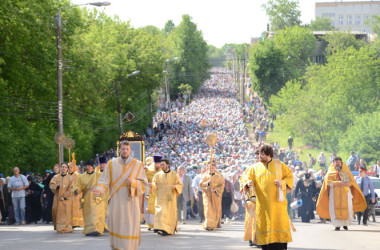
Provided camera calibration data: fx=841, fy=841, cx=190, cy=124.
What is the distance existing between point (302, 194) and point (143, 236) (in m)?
8.49

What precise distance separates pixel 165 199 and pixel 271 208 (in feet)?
22.8

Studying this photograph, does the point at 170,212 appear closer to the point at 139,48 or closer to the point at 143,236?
the point at 143,236

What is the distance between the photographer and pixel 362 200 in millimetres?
20531

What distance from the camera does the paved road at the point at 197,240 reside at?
53.5ft

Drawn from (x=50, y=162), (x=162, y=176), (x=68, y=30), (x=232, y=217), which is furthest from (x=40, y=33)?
(x=162, y=176)

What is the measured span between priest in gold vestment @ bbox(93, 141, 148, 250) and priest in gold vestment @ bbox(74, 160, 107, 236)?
5.11 m

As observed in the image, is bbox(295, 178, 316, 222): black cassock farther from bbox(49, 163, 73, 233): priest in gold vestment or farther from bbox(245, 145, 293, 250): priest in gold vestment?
bbox(245, 145, 293, 250): priest in gold vestment

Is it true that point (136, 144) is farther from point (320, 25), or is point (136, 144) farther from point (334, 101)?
Result: point (320, 25)

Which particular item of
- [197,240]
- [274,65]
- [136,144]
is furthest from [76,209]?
[274,65]

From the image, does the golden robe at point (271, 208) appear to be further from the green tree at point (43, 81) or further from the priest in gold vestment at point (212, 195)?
the green tree at point (43, 81)

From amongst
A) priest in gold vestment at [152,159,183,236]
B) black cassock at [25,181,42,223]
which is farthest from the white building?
priest in gold vestment at [152,159,183,236]

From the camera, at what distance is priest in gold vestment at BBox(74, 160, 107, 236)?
19484mm

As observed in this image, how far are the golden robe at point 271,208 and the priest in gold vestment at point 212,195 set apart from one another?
8.38m

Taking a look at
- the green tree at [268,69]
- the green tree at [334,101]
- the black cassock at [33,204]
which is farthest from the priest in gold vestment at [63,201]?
the green tree at [268,69]
